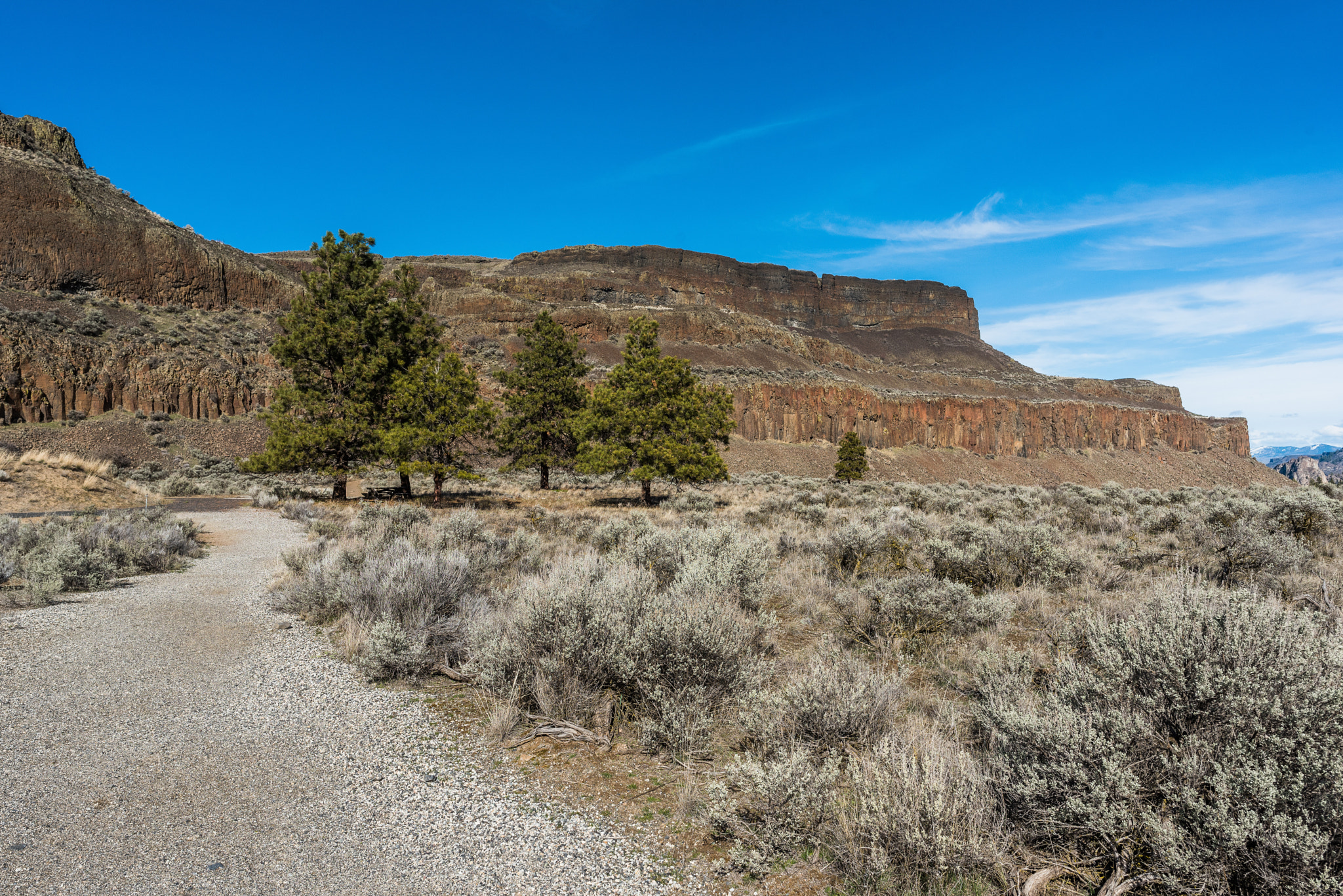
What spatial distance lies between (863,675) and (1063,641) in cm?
278

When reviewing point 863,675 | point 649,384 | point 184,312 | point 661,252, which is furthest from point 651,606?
point 661,252

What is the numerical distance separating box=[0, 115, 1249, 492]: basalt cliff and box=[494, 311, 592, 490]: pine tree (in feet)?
83.3

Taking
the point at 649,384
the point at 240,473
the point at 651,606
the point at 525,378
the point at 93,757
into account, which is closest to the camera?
the point at 93,757

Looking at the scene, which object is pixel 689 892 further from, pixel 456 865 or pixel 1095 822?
pixel 1095 822

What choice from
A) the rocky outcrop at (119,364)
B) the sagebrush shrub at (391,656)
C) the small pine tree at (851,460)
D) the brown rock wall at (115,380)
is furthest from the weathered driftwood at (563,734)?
the brown rock wall at (115,380)

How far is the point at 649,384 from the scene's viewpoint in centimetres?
2273

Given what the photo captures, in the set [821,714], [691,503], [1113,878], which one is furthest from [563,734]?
[691,503]

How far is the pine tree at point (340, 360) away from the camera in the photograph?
67.1ft

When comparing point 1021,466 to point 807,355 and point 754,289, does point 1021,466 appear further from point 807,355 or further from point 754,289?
point 754,289

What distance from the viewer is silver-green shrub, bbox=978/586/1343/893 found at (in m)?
2.20

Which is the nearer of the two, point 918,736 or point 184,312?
point 918,736

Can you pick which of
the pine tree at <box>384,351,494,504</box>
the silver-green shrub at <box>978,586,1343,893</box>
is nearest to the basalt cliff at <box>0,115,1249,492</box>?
the pine tree at <box>384,351,494,504</box>

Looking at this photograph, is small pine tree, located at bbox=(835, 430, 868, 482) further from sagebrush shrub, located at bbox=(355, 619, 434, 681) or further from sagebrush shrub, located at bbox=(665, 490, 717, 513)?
sagebrush shrub, located at bbox=(355, 619, 434, 681)

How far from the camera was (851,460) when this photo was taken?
140ft
